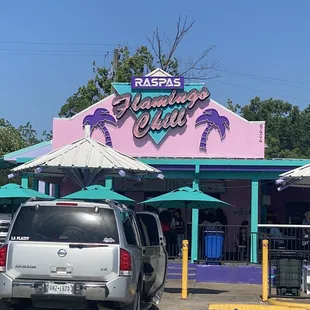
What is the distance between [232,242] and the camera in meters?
21.0

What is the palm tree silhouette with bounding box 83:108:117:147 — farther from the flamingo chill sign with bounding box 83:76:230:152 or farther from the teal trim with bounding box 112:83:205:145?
the teal trim with bounding box 112:83:205:145

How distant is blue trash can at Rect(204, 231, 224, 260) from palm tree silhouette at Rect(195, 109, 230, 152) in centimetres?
417

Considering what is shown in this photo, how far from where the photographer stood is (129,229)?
984 cm

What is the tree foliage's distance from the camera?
70688 millimetres

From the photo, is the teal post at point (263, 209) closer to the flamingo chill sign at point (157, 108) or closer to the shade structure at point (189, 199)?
the flamingo chill sign at point (157, 108)

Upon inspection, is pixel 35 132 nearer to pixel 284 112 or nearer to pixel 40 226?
pixel 284 112

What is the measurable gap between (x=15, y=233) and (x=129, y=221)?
5.78 ft

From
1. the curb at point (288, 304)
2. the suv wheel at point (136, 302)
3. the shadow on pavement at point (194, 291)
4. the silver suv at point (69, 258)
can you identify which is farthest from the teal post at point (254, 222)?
the silver suv at point (69, 258)

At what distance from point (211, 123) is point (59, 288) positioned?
13225 mm

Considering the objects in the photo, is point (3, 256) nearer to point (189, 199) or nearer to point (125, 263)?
point (125, 263)

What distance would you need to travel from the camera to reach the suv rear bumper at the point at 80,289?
8.90 metres

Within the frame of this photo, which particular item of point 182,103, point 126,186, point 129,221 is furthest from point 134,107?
point 129,221

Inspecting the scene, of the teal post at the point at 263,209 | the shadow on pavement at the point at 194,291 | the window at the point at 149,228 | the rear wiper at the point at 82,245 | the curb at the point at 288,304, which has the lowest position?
the shadow on pavement at the point at 194,291

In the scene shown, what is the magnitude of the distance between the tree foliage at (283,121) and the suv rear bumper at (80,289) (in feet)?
203
